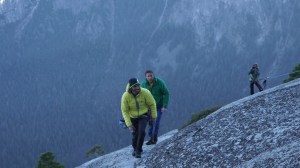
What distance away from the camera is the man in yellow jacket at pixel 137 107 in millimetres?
14406

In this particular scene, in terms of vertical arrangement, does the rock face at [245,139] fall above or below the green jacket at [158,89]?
below

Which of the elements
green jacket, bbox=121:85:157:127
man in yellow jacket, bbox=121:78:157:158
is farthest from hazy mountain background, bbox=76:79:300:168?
green jacket, bbox=121:85:157:127

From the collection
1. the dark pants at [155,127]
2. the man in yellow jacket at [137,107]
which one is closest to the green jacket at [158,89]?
the dark pants at [155,127]

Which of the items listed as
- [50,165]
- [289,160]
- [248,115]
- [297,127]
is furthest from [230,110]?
[50,165]

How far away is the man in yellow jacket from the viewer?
14.4 meters

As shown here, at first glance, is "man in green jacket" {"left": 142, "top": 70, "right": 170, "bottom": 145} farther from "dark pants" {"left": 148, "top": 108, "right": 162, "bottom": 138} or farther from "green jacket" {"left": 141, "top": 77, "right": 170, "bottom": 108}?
"dark pants" {"left": 148, "top": 108, "right": 162, "bottom": 138}

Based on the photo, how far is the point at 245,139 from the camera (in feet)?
43.3

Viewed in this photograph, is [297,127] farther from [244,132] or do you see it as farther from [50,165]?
[50,165]

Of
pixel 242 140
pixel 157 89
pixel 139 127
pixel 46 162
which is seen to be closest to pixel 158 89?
pixel 157 89

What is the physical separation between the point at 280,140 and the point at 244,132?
5.29ft

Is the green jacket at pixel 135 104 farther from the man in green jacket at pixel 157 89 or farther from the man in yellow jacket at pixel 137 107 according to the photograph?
the man in green jacket at pixel 157 89

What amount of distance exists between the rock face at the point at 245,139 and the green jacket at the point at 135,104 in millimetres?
1556

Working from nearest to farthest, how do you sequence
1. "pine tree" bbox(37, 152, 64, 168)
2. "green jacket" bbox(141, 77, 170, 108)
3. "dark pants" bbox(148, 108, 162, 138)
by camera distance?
"green jacket" bbox(141, 77, 170, 108)
"dark pants" bbox(148, 108, 162, 138)
"pine tree" bbox(37, 152, 64, 168)

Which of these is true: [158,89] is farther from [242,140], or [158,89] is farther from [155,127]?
[242,140]
